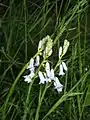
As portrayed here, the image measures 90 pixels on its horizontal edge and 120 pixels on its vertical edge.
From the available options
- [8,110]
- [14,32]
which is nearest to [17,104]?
[8,110]

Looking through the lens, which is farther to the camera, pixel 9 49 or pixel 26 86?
pixel 9 49

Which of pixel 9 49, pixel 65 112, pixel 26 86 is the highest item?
pixel 9 49

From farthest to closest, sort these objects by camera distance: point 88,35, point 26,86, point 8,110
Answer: point 88,35, point 26,86, point 8,110

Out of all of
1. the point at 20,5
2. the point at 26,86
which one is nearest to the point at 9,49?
the point at 26,86

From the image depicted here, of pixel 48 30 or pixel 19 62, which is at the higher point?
pixel 48 30

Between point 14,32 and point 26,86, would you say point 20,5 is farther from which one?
point 26,86

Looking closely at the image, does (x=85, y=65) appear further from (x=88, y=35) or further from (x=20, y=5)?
(x=20, y=5)

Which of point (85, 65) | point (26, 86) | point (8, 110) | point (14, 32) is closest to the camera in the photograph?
point (8, 110)
